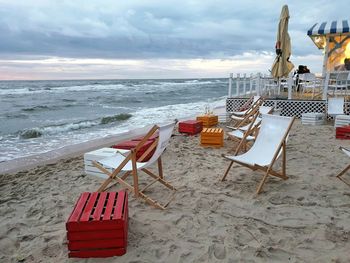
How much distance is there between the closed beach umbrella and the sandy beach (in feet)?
16.1

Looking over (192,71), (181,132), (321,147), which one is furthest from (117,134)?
(192,71)

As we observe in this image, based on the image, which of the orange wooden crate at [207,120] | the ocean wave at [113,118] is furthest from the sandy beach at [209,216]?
the ocean wave at [113,118]

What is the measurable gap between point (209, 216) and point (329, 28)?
12.1 metres

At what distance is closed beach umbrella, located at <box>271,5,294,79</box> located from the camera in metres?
9.57

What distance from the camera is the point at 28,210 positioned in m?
3.77

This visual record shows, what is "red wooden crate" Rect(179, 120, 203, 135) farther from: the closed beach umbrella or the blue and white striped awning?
the blue and white striped awning

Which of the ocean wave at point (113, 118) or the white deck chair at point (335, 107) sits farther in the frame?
the ocean wave at point (113, 118)

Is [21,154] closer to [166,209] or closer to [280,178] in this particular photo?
[166,209]

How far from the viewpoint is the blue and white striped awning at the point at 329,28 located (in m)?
12.3

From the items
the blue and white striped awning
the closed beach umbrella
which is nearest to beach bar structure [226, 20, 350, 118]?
the blue and white striped awning

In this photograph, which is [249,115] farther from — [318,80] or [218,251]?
[318,80]

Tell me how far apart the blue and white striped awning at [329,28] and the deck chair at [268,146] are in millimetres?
9867

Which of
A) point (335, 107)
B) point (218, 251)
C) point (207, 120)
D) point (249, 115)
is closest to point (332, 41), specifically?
point (335, 107)

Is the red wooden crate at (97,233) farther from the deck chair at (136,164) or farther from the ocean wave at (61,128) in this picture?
the ocean wave at (61,128)
